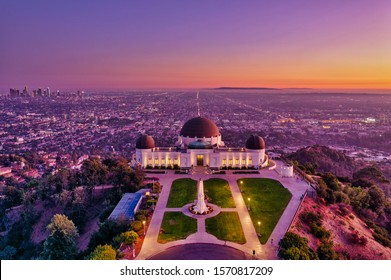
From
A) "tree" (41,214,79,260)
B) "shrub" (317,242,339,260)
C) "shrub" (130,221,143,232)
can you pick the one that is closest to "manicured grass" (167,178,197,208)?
"shrub" (130,221,143,232)

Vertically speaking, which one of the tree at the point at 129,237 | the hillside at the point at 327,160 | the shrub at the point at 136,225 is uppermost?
the tree at the point at 129,237

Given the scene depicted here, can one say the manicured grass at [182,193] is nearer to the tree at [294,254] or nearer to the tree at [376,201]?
the tree at [294,254]

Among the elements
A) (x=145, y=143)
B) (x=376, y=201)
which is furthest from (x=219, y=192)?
(x=376, y=201)

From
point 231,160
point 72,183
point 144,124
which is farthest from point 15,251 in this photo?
point 144,124

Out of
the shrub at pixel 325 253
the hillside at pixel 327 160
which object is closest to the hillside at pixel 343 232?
the shrub at pixel 325 253

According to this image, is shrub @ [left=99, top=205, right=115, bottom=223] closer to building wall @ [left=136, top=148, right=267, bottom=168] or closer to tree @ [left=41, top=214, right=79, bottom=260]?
tree @ [left=41, top=214, right=79, bottom=260]

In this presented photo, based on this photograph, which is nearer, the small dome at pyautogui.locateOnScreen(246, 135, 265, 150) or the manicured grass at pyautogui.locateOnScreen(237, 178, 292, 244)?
the manicured grass at pyautogui.locateOnScreen(237, 178, 292, 244)

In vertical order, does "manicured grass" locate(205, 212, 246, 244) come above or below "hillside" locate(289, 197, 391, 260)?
above
